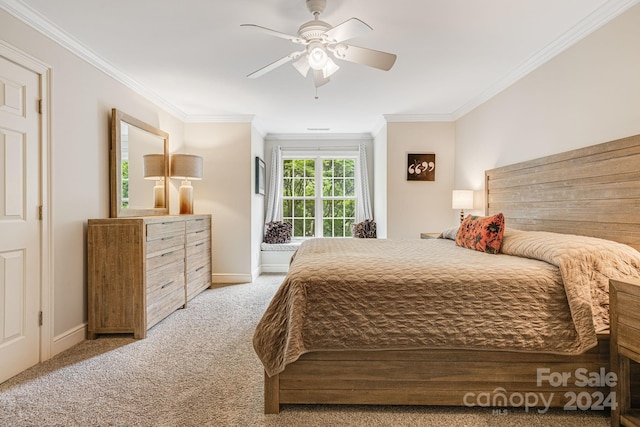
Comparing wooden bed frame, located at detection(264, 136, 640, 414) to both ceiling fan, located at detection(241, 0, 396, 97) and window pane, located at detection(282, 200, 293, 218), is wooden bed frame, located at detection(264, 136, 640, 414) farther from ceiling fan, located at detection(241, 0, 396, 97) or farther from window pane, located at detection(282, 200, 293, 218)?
window pane, located at detection(282, 200, 293, 218)

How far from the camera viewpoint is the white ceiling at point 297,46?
7.27 feet

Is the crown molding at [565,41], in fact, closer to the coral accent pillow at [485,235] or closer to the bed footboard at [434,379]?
the coral accent pillow at [485,235]

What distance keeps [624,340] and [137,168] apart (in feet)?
13.2

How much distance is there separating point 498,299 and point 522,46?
2180mm

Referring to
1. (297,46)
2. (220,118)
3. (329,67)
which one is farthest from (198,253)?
(329,67)

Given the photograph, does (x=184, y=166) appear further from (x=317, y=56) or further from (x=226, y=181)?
(x=317, y=56)

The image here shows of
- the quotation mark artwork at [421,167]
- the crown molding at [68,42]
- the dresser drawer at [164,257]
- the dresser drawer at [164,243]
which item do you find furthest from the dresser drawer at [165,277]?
the quotation mark artwork at [421,167]

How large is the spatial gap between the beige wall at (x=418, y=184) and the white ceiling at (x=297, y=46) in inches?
23.2

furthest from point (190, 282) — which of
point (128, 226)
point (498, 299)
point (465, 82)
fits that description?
point (465, 82)

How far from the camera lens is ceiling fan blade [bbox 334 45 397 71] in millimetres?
2145

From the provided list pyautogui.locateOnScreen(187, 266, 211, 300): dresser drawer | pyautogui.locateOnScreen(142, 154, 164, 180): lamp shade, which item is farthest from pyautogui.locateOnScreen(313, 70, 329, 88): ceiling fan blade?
pyautogui.locateOnScreen(187, 266, 211, 300): dresser drawer

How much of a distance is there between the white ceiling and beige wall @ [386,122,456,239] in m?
0.59

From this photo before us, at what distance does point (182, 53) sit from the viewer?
9.44 feet

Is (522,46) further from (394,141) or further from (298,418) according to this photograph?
(298,418)
